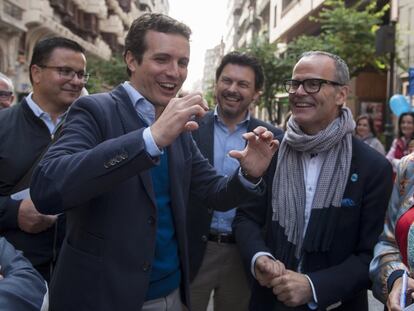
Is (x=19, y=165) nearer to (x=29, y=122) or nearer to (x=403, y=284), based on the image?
(x=29, y=122)

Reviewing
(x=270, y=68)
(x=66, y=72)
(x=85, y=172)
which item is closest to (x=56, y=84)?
(x=66, y=72)

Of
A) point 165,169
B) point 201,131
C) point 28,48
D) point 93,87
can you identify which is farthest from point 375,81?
point 165,169

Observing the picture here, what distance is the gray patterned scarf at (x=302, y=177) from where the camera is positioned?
109 inches

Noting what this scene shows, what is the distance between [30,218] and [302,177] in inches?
60.7

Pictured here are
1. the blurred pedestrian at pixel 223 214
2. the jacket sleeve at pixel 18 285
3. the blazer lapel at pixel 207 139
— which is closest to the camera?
the jacket sleeve at pixel 18 285

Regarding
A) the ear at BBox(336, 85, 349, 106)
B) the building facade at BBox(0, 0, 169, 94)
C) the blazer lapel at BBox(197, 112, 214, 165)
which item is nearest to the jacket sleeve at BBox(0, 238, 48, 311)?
the ear at BBox(336, 85, 349, 106)

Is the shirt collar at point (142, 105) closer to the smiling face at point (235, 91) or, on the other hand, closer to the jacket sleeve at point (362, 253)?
the jacket sleeve at point (362, 253)

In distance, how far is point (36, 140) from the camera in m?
3.12

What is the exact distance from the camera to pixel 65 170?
1.94m

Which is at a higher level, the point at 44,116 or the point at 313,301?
the point at 44,116

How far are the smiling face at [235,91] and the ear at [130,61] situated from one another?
161 cm

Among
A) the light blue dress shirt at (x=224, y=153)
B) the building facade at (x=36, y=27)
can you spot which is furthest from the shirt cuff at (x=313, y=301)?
the building facade at (x=36, y=27)

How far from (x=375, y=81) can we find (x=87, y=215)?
20769mm

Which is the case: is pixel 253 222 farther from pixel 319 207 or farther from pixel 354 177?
pixel 354 177
